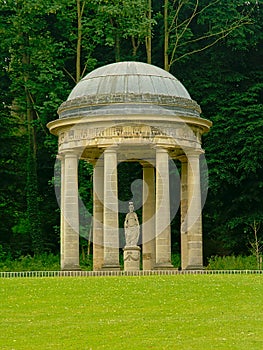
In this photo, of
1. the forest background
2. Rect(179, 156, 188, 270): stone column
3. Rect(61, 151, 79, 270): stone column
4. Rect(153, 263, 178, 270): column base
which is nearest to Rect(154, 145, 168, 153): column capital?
Rect(179, 156, 188, 270): stone column

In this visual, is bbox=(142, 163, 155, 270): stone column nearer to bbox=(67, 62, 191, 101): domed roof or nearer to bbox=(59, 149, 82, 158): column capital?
bbox=(59, 149, 82, 158): column capital

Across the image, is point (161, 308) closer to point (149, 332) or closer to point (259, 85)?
point (149, 332)

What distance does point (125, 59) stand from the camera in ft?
203

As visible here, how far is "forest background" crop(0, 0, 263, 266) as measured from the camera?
57.6 meters

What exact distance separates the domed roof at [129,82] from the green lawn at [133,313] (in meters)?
11.0

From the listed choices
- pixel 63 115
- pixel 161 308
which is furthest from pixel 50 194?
pixel 161 308

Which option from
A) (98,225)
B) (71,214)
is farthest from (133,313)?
(98,225)

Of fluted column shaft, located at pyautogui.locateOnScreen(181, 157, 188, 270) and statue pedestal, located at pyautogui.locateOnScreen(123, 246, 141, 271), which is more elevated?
fluted column shaft, located at pyautogui.locateOnScreen(181, 157, 188, 270)

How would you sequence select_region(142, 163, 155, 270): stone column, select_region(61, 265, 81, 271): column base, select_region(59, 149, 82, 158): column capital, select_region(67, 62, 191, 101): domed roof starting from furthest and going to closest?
select_region(142, 163, 155, 270): stone column
select_region(59, 149, 82, 158): column capital
select_region(67, 62, 191, 101): domed roof
select_region(61, 265, 81, 271): column base

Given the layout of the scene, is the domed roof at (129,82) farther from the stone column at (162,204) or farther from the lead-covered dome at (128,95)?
the stone column at (162,204)

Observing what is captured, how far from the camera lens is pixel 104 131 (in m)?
42.2

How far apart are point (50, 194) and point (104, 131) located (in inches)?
834

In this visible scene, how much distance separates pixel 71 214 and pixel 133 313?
16736 mm

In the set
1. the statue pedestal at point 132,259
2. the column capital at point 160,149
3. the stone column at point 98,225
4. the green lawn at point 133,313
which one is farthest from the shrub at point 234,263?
the green lawn at point 133,313
